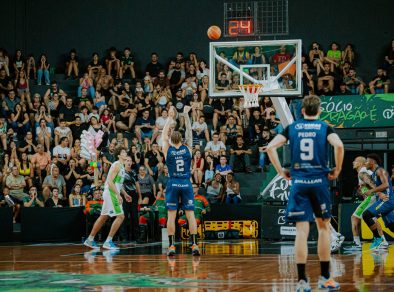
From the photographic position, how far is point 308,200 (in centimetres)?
864

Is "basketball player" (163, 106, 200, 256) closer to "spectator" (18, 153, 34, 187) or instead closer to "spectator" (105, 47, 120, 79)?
"spectator" (18, 153, 34, 187)

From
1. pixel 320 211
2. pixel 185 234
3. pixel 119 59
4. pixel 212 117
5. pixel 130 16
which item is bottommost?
pixel 185 234

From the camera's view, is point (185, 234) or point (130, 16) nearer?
point (185, 234)

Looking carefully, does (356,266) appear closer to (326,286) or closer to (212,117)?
(326,286)

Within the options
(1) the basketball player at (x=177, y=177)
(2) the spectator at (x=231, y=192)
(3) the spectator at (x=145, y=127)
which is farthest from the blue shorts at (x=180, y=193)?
(3) the spectator at (x=145, y=127)

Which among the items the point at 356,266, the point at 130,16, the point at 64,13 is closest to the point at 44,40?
Result: the point at 64,13

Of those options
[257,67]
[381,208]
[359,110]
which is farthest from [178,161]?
[359,110]

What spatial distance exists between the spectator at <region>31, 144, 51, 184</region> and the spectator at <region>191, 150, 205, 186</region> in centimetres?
452

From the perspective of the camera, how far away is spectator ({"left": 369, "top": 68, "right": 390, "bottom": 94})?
2387cm

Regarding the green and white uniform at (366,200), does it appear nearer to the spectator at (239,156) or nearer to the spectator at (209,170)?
the spectator at (209,170)

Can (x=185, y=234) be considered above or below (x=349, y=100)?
below

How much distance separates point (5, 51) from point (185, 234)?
465 inches

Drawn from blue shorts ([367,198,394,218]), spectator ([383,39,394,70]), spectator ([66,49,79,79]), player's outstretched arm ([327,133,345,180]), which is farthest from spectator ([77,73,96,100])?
player's outstretched arm ([327,133,345,180])

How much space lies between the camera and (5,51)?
2823 cm
